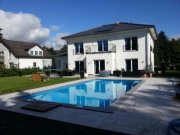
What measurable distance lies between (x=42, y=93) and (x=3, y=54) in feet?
110

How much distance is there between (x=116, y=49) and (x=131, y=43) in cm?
237

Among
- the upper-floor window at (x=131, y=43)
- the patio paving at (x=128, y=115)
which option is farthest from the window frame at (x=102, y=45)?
the patio paving at (x=128, y=115)

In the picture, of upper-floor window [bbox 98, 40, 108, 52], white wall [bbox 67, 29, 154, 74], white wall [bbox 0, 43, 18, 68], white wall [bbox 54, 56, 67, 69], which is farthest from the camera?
white wall [bbox 0, 43, 18, 68]

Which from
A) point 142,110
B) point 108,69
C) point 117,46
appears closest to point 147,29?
point 117,46

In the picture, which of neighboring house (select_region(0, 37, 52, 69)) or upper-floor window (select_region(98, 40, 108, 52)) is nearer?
upper-floor window (select_region(98, 40, 108, 52))

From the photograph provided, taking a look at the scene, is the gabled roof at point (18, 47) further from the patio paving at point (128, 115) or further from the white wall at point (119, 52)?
the patio paving at point (128, 115)

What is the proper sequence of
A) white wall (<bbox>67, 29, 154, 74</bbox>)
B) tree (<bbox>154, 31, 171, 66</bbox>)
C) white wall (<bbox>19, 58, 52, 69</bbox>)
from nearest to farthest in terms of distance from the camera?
white wall (<bbox>67, 29, 154, 74</bbox>), white wall (<bbox>19, 58, 52, 69</bbox>), tree (<bbox>154, 31, 171, 66</bbox>)

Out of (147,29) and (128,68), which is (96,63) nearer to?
(128,68)

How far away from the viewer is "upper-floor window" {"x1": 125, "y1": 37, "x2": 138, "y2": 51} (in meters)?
28.2

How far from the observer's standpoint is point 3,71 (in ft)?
110

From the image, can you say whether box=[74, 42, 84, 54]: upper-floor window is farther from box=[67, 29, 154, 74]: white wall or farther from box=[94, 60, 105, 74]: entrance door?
box=[94, 60, 105, 74]: entrance door

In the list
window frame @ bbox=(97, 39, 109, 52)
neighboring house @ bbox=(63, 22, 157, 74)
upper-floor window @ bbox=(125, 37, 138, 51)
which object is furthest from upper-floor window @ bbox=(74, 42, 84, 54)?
upper-floor window @ bbox=(125, 37, 138, 51)

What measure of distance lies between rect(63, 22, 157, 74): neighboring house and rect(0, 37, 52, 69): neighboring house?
15.1m

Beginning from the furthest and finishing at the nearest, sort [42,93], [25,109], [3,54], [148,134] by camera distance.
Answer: [3,54], [42,93], [25,109], [148,134]
